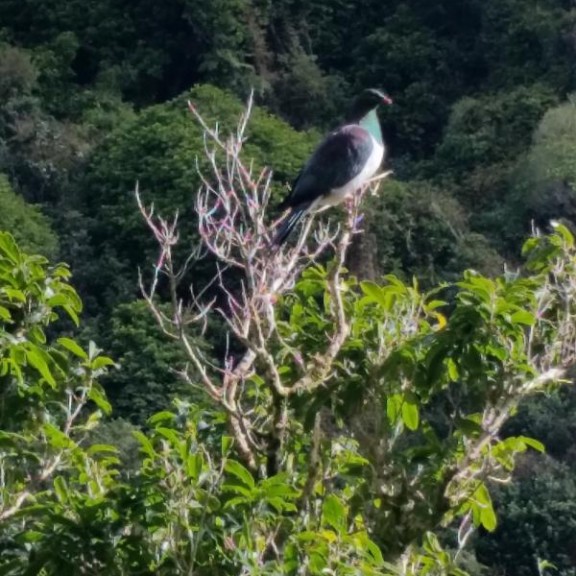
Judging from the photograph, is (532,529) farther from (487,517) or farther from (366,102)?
(487,517)

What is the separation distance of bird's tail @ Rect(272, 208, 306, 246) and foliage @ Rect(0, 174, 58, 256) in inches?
506

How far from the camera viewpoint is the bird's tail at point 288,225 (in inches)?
251

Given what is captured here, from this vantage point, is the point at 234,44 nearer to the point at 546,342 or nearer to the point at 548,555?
the point at 548,555

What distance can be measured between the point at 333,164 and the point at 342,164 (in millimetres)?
89

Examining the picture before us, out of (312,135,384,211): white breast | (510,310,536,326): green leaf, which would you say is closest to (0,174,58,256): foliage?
(312,135,384,211): white breast

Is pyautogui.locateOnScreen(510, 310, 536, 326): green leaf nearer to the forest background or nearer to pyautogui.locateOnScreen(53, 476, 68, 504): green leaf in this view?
pyautogui.locateOnScreen(53, 476, 68, 504): green leaf

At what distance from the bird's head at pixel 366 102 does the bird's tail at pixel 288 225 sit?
1.11 m

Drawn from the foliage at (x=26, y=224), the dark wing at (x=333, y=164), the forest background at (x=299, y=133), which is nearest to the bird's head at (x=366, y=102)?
the dark wing at (x=333, y=164)

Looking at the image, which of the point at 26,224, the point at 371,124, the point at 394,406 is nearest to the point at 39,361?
the point at 394,406

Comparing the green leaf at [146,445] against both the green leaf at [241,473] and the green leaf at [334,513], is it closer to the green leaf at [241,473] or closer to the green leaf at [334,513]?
the green leaf at [241,473]

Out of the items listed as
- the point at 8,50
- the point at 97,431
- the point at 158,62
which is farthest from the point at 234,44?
the point at 97,431

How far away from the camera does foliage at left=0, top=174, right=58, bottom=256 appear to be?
65.8ft

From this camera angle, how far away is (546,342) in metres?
5.69

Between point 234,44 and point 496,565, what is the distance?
9625 millimetres
